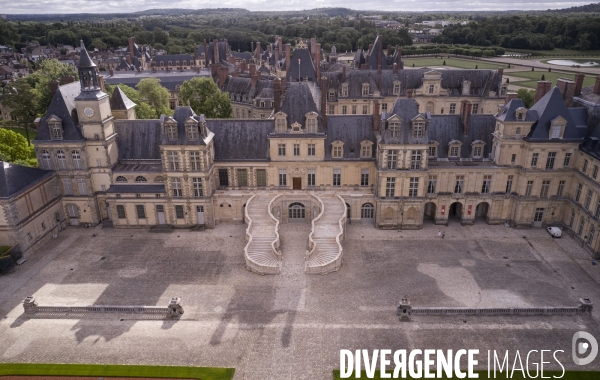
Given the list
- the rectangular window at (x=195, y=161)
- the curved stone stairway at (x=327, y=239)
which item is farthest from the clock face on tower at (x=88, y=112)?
the curved stone stairway at (x=327, y=239)

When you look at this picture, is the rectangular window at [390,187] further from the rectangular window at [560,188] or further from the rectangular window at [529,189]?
the rectangular window at [560,188]

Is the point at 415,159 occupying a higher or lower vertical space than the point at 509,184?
higher

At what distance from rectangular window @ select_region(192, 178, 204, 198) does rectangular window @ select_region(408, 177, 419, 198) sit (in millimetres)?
22867

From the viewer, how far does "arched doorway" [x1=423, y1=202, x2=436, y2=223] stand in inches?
2040

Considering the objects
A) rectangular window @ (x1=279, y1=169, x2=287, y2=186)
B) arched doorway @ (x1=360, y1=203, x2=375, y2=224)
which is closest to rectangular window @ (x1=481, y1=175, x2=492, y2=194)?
arched doorway @ (x1=360, y1=203, x2=375, y2=224)

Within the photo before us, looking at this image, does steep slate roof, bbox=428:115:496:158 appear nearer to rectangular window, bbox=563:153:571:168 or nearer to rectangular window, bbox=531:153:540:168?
rectangular window, bbox=531:153:540:168

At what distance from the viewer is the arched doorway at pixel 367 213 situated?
1983 inches

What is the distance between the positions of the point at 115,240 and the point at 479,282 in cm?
3692

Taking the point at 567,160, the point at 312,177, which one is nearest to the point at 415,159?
the point at 312,177

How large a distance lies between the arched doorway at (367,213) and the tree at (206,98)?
3056 centimetres

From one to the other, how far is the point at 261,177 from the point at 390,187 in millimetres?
14992

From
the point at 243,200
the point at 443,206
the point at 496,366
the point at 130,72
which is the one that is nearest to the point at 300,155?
the point at 243,200

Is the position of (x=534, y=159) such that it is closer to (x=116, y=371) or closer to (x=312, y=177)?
(x=312, y=177)

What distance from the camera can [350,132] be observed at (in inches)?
2019
